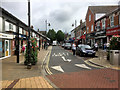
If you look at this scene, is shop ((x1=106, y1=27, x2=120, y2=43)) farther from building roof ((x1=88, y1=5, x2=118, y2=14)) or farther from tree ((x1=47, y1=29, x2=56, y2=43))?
tree ((x1=47, y1=29, x2=56, y2=43))

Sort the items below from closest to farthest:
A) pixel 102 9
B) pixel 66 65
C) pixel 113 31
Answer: pixel 66 65
pixel 113 31
pixel 102 9

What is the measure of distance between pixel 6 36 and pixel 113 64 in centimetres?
1070

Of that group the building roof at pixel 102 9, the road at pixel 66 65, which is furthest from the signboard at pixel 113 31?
the road at pixel 66 65

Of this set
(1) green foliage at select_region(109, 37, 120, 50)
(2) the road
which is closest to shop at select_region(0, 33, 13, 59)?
(2) the road

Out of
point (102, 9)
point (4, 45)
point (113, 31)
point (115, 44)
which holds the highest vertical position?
point (102, 9)

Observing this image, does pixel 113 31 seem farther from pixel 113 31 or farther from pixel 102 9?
pixel 102 9

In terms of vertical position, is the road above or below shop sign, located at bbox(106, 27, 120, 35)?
below

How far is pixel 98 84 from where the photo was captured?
4711mm

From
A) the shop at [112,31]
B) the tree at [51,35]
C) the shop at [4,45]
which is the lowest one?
the shop at [4,45]

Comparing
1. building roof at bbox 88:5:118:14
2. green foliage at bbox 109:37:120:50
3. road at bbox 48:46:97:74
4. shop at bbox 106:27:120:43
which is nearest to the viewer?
road at bbox 48:46:97:74

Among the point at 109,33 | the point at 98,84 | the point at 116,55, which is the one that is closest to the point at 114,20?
the point at 109,33

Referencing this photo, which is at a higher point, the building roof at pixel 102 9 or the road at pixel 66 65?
the building roof at pixel 102 9

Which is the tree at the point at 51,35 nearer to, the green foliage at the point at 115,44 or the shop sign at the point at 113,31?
the shop sign at the point at 113,31

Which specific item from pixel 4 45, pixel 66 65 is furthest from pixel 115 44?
pixel 4 45
